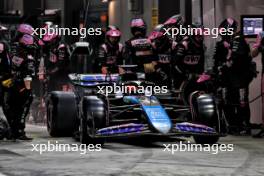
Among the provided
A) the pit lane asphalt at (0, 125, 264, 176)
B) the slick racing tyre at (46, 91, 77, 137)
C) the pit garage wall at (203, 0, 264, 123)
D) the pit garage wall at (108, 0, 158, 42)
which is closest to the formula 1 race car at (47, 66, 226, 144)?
the slick racing tyre at (46, 91, 77, 137)

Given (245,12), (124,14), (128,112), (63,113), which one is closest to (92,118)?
(128,112)

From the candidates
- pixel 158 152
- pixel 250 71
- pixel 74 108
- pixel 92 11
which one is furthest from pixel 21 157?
pixel 92 11

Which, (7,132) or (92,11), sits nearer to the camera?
(7,132)

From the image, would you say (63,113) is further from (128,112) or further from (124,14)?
A: (124,14)

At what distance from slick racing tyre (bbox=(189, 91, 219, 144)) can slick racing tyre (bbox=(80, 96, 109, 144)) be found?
1.53 meters

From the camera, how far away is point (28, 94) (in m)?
13.2

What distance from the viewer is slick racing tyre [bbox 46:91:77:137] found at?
13.1 metres

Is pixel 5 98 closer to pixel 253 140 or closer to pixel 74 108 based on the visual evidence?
pixel 74 108

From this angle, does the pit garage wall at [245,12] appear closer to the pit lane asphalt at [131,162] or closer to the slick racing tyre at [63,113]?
the pit lane asphalt at [131,162]

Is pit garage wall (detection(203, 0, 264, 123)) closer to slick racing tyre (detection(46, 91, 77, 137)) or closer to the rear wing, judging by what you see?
the rear wing

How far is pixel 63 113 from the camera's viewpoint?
13.1m

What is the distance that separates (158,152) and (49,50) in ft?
32.5

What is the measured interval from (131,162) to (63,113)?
148 inches

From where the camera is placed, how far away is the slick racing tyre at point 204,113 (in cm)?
1195
